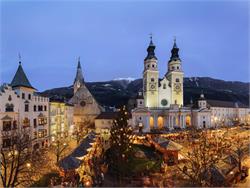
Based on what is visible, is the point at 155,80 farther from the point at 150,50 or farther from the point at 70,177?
the point at 70,177

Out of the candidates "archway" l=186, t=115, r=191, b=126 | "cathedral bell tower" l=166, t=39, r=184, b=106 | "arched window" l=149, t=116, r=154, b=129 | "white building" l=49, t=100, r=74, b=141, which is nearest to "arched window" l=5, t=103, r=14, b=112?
"white building" l=49, t=100, r=74, b=141

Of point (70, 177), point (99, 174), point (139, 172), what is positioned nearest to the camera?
point (70, 177)

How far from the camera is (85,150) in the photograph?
2452cm

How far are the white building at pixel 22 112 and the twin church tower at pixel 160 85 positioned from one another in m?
31.0

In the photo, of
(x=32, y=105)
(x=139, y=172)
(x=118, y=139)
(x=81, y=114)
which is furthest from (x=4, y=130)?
(x=81, y=114)

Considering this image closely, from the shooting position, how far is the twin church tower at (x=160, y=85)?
64875 mm

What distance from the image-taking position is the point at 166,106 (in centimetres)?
6512

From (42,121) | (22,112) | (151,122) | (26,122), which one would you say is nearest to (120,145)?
(26,122)

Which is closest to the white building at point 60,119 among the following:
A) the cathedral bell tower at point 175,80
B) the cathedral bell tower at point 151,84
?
the cathedral bell tower at point 151,84

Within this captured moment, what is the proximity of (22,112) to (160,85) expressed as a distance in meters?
40.6

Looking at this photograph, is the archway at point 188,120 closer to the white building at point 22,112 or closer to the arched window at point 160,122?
the arched window at point 160,122

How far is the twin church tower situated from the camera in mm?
64875

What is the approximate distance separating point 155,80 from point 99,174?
45568mm

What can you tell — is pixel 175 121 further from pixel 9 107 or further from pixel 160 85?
pixel 9 107
